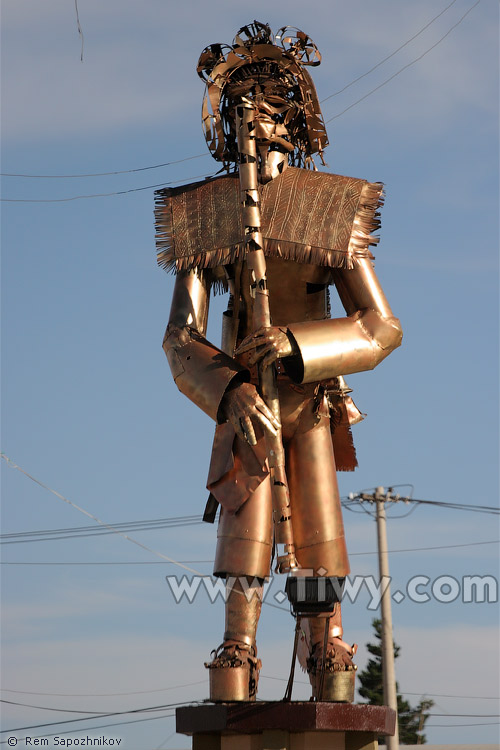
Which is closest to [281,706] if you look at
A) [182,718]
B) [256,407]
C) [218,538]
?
[182,718]

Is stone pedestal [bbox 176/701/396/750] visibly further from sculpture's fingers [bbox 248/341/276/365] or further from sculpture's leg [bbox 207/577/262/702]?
sculpture's fingers [bbox 248/341/276/365]

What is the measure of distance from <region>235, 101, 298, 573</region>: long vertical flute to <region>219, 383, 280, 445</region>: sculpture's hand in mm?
89

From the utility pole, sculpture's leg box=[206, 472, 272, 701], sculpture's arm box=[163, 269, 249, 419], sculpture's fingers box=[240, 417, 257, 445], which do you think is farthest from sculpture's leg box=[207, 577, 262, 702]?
the utility pole

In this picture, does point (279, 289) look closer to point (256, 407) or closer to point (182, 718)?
point (256, 407)

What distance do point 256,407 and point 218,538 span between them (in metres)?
0.83

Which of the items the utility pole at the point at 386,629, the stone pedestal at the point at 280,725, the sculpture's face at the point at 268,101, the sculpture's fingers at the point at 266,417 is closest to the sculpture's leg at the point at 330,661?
the stone pedestal at the point at 280,725

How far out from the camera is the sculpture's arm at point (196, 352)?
6.25 metres

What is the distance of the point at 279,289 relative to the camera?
675 cm

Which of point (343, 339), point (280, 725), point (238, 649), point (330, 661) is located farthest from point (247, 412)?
point (280, 725)

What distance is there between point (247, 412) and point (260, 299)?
2.19 ft

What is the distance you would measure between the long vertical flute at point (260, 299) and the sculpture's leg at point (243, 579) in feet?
0.59

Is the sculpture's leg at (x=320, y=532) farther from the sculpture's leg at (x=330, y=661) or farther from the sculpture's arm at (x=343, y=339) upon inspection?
the sculpture's arm at (x=343, y=339)

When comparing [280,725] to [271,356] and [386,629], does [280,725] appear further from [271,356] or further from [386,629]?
[386,629]

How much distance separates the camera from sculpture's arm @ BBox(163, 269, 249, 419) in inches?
246
